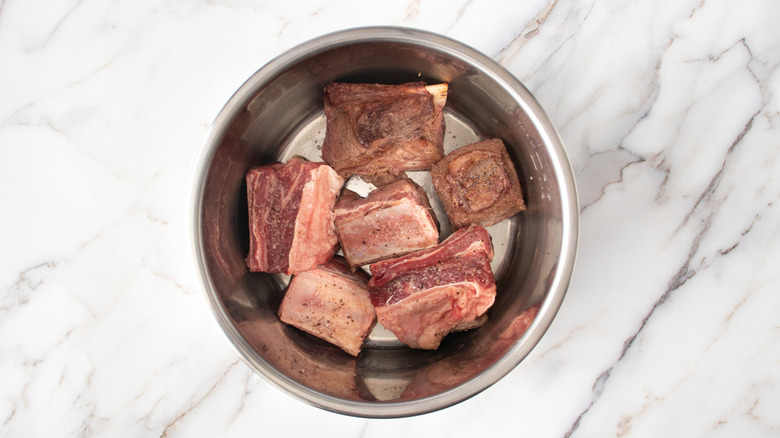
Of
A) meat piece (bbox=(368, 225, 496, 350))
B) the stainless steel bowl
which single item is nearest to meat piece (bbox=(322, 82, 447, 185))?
the stainless steel bowl

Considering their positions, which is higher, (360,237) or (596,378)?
(360,237)

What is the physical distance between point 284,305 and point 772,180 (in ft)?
7.78

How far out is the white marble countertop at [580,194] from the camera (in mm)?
2209

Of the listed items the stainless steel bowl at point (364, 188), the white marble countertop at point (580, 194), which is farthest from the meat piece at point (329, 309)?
the white marble countertop at point (580, 194)

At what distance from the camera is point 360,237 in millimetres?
1969

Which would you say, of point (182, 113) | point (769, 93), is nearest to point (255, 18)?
point (182, 113)

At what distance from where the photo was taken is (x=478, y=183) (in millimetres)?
1949

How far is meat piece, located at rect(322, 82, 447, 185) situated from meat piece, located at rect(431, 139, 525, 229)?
0.36 feet

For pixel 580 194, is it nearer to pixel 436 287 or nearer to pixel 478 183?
pixel 478 183

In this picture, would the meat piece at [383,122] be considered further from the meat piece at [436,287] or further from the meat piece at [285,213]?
the meat piece at [436,287]

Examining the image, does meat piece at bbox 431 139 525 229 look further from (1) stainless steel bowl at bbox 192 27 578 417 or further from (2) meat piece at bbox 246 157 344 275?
(2) meat piece at bbox 246 157 344 275

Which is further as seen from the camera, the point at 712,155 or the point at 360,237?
the point at 712,155

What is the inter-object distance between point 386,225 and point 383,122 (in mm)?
430

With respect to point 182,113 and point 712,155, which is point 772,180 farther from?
point 182,113
